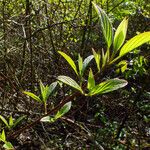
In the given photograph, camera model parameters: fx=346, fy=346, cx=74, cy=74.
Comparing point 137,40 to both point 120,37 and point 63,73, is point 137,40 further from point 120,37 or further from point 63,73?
point 63,73

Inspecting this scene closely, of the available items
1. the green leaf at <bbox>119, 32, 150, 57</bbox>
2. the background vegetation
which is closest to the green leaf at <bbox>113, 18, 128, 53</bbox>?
the green leaf at <bbox>119, 32, 150, 57</bbox>


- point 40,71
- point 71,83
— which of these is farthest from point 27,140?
point 71,83

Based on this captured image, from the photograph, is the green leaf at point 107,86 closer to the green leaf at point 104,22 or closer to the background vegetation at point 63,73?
the green leaf at point 104,22

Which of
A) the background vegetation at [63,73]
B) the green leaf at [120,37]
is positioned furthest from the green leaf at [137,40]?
the background vegetation at [63,73]

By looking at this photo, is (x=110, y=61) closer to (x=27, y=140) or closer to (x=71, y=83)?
(x=71, y=83)

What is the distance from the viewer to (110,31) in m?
0.74

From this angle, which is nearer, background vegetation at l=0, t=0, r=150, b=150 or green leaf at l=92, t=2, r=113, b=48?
green leaf at l=92, t=2, r=113, b=48

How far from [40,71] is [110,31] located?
293 cm

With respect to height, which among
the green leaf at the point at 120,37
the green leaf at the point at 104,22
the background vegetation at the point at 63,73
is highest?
the green leaf at the point at 104,22

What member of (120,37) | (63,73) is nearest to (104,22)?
(120,37)

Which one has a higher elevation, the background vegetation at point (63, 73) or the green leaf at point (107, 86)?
the green leaf at point (107, 86)

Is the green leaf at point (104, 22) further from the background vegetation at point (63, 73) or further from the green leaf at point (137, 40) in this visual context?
the background vegetation at point (63, 73)

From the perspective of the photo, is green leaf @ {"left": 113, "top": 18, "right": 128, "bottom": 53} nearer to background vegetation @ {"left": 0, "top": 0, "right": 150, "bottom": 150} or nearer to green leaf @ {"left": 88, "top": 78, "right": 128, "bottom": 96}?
green leaf @ {"left": 88, "top": 78, "right": 128, "bottom": 96}

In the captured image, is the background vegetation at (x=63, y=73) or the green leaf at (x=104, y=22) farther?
the background vegetation at (x=63, y=73)
